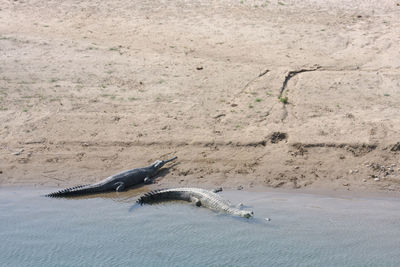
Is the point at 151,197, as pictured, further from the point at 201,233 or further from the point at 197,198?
the point at 201,233

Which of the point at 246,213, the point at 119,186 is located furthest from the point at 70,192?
the point at 246,213

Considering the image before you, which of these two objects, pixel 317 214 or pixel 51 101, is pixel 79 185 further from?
pixel 317 214

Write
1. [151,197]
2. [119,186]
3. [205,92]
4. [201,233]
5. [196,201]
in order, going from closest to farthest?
[201,233] < [196,201] < [151,197] < [119,186] < [205,92]

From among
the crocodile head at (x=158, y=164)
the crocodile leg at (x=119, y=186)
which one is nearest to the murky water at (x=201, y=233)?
the crocodile leg at (x=119, y=186)

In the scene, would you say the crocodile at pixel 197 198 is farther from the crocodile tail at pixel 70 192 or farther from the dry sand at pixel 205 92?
the crocodile tail at pixel 70 192

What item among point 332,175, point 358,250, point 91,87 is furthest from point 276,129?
point 91,87

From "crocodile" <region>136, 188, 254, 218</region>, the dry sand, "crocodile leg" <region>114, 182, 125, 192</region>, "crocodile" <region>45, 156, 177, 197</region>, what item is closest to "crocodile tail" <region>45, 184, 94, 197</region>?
"crocodile" <region>45, 156, 177, 197</region>

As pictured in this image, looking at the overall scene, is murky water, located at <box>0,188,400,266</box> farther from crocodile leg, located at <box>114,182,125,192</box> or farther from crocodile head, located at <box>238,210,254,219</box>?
crocodile leg, located at <box>114,182,125,192</box>
